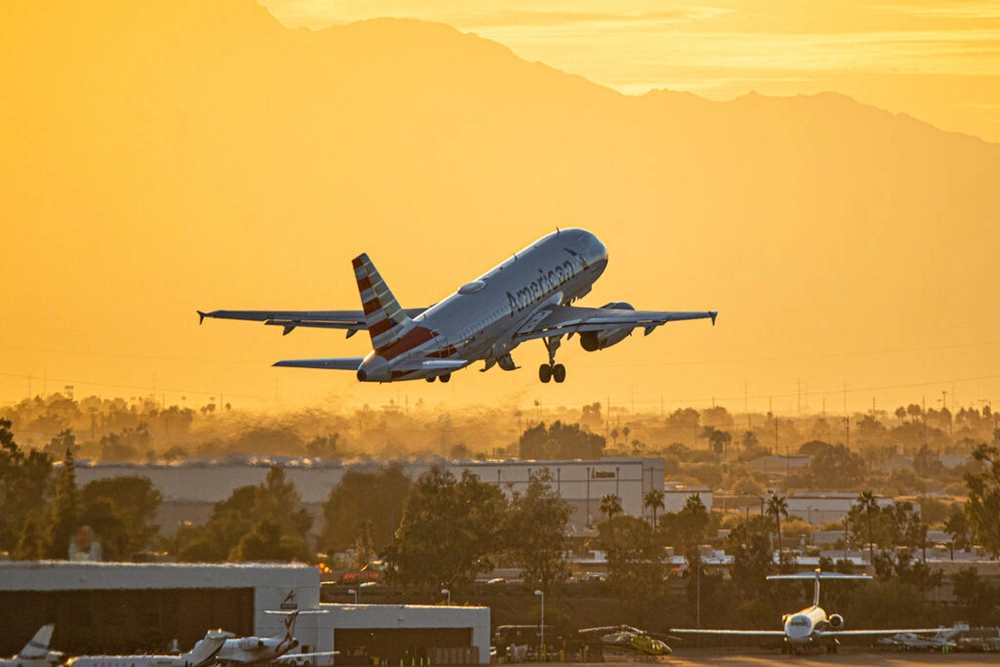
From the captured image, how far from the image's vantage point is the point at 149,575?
342ft

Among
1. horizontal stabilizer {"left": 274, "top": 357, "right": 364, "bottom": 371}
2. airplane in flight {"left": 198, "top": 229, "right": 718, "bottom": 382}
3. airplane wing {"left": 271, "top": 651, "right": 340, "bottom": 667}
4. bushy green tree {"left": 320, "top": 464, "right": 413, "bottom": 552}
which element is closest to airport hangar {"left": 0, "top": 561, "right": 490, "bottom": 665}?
airplane wing {"left": 271, "top": 651, "right": 340, "bottom": 667}

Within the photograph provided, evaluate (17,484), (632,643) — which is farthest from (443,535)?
(17,484)

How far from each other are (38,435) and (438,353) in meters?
78.1

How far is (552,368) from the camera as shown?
10875 cm

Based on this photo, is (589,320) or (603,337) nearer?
(589,320)

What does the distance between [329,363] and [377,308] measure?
369 centimetres

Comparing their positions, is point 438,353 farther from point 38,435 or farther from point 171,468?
point 38,435

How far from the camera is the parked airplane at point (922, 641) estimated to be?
145500mm

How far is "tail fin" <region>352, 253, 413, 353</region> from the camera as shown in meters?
94.1

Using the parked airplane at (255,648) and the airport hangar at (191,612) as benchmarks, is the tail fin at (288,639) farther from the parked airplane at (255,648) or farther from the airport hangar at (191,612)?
the airport hangar at (191,612)

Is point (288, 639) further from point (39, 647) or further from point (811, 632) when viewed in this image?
point (811, 632)

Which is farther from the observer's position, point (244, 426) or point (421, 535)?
point (421, 535)

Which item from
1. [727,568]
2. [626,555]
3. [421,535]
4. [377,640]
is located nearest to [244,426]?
[377,640]

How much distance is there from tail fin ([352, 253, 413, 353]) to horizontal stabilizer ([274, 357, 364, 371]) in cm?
132
